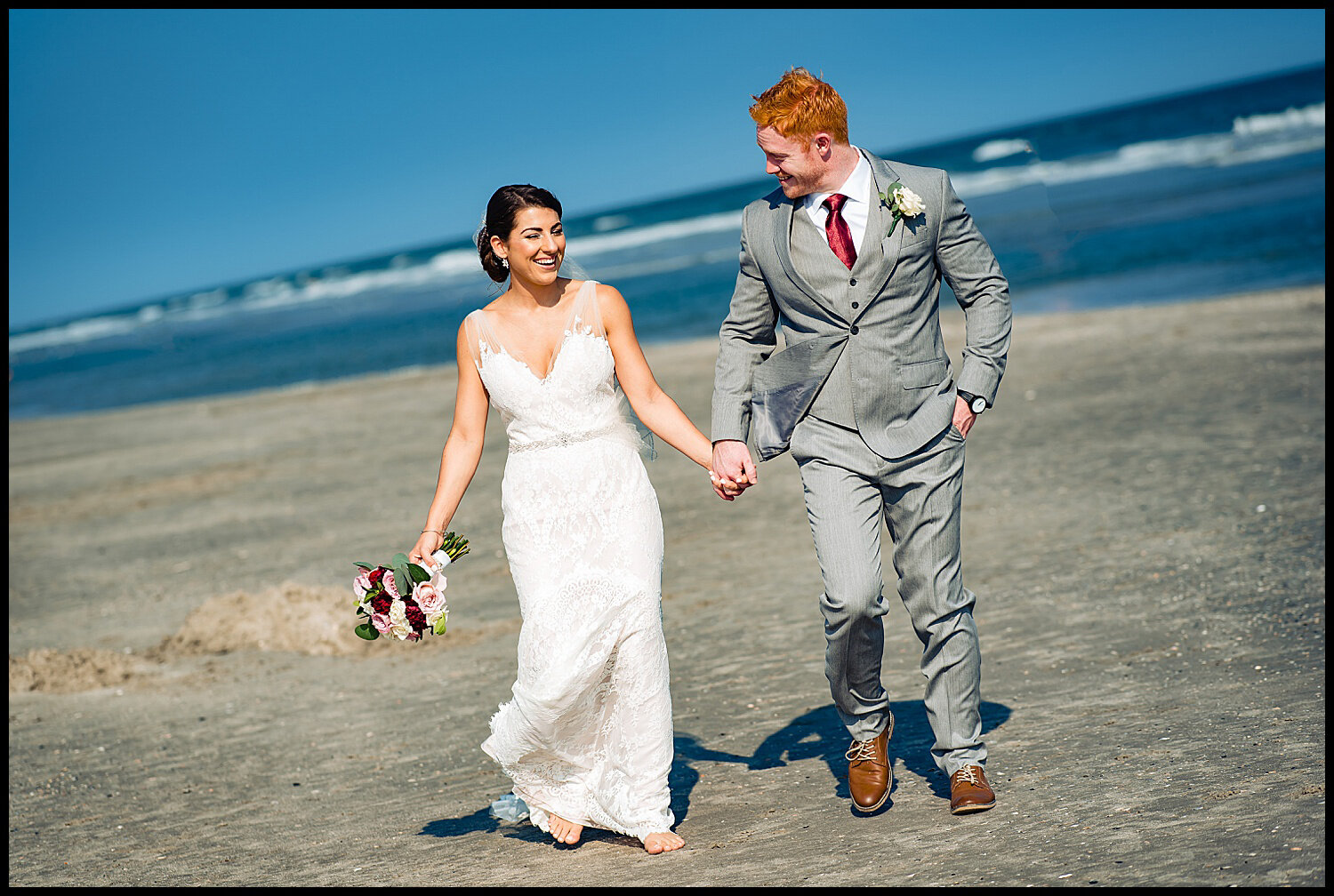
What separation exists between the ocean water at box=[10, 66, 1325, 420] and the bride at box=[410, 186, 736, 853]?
0.40 metres

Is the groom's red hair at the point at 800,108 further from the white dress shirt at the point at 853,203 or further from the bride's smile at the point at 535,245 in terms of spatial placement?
the bride's smile at the point at 535,245

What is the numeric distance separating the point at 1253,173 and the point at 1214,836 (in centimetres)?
3304

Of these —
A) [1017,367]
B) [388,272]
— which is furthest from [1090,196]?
[388,272]

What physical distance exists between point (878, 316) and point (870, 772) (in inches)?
57.9

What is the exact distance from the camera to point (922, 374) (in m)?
4.10

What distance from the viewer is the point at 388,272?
67750 millimetres

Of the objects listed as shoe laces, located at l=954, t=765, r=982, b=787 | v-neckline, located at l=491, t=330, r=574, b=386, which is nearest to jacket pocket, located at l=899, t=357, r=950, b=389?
v-neckline, located at l=491, t=330, r=574, b=386

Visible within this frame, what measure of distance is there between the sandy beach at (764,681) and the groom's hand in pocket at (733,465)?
1122mm

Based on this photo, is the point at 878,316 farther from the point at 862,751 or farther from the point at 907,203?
the point at 862,751

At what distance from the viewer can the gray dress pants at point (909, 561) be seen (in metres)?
4.07

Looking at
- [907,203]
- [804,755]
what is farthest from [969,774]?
[907,203]

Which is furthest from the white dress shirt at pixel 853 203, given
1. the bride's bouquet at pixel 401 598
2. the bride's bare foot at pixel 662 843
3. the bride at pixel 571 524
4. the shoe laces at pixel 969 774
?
the bride's bare foot at pixel 662 843

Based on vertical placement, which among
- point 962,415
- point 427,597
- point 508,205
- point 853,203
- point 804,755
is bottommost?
point 804,755

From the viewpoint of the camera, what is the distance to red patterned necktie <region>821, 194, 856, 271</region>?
407cm
